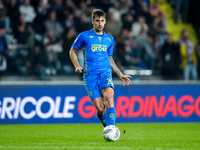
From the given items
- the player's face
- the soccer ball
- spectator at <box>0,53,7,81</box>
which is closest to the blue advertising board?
spectator at <box>0,53,7,81</box>

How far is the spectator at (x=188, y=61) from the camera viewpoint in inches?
534

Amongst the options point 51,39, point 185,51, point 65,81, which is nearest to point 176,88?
point 185,51

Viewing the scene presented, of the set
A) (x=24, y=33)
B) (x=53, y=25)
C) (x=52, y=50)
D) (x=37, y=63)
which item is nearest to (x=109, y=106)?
(x=37, y=63)

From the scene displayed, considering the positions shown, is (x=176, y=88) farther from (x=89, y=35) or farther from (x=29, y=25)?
(x=89, y=35)

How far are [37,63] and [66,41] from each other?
4.93 feet

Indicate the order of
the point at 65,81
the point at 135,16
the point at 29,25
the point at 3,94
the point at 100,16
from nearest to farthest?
the point at 100,16 → the point at 3,94 → the point at 65,81 → the point at 29,25 → the point at 135,16

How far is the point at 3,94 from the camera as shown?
11852 millimetres

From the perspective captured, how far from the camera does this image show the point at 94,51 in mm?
7203

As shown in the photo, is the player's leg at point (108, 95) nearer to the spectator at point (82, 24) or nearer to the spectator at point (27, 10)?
the spectator at point (82, 24)

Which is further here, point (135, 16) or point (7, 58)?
point (135, 16)

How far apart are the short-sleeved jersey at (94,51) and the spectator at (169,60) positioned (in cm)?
637

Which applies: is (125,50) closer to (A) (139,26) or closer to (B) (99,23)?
(A) (139,26)

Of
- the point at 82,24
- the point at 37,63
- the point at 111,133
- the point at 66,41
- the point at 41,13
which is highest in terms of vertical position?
the point at 41,13

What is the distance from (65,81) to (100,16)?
5908 mm
